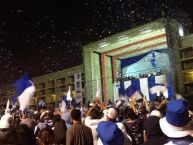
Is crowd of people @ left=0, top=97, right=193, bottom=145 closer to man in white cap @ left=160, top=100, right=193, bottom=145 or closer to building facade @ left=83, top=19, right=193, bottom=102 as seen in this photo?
man in white cap @ left=160, top=100, right=193, bottom=145

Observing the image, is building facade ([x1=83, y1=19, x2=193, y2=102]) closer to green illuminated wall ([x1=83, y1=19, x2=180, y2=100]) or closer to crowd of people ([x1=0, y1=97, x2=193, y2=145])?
green illuminated wall ([x1=83, y1=19, x2=180, y2=100])

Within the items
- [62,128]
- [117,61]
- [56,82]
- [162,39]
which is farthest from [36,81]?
[62,128]

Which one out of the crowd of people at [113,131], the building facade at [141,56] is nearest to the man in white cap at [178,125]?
the crowd of people at [113,131]

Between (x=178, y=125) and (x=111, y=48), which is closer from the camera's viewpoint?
(x=178, y=125)

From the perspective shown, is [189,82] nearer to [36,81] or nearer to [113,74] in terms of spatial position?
[113,74]

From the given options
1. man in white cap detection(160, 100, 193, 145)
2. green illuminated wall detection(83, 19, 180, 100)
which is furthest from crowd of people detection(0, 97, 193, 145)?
green illuminated wall detection(83, 19, 180, 100)

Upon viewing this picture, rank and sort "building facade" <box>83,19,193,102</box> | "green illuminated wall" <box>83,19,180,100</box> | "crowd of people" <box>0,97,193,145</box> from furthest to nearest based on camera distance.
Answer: "building facade" <box>83,19,193,102</box> → "green illuminated wall" <box>83,19,180,100</box> → "crowd of people" <box>0,97,193,145</box>

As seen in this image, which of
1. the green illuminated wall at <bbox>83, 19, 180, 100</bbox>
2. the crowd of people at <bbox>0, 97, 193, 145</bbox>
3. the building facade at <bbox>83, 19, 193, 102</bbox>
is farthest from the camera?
the building facade at <bbox>83, 19, 193, 102</bbox>

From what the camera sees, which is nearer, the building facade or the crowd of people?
the crowd of people

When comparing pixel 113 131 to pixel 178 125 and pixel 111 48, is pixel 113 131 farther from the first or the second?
pixel 111 48

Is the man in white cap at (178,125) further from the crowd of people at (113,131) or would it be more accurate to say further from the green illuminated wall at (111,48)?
the green illuminated wall at (111,48)

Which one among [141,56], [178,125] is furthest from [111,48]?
[178,125]

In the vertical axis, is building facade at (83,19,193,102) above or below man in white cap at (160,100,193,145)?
above

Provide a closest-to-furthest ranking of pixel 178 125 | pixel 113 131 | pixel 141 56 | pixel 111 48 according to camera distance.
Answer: pixel 178 125 < pixel 113 131 < pixel 141 56 < pixel 111 48
